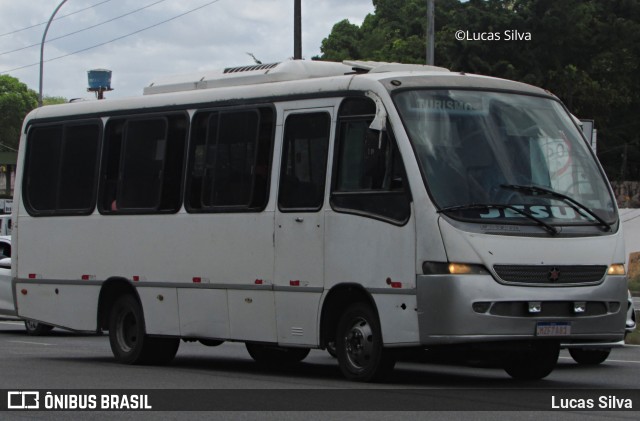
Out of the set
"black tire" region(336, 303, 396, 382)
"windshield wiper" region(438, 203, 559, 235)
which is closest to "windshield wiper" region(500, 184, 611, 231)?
"windshield wiper" region(438, 203, 559, 235)

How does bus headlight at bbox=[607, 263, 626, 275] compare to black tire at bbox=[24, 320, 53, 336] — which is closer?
bus headlight at bbox=[607, 263, 626, 275]

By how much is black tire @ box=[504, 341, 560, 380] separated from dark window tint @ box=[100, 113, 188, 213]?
4.36m

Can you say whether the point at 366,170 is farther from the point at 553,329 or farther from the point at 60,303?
the point at 60,303

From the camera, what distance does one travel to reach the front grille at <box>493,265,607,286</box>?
12977 millimetres

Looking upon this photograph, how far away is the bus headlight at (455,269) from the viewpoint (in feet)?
42.2

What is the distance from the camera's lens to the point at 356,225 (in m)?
13.9

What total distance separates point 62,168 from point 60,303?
1.78m

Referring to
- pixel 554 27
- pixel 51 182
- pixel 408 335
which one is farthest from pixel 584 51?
pixel 408 335

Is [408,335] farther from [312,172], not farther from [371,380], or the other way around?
[312,172]

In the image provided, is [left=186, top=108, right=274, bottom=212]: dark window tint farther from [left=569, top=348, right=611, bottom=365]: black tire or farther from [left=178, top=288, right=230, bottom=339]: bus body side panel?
[left=569, top=348, right=611, bottom=365]: black tire

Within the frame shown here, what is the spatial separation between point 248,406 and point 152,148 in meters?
6.18

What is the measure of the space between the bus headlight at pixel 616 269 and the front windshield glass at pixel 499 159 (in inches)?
18.1

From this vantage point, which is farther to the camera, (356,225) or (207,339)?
(207,339)

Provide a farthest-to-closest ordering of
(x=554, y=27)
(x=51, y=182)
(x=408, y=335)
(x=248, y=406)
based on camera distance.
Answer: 1. (x=554, y=27)
2. (x=51, y=182)
3. (x=408, y=335)
4. (x=248, y=406)
